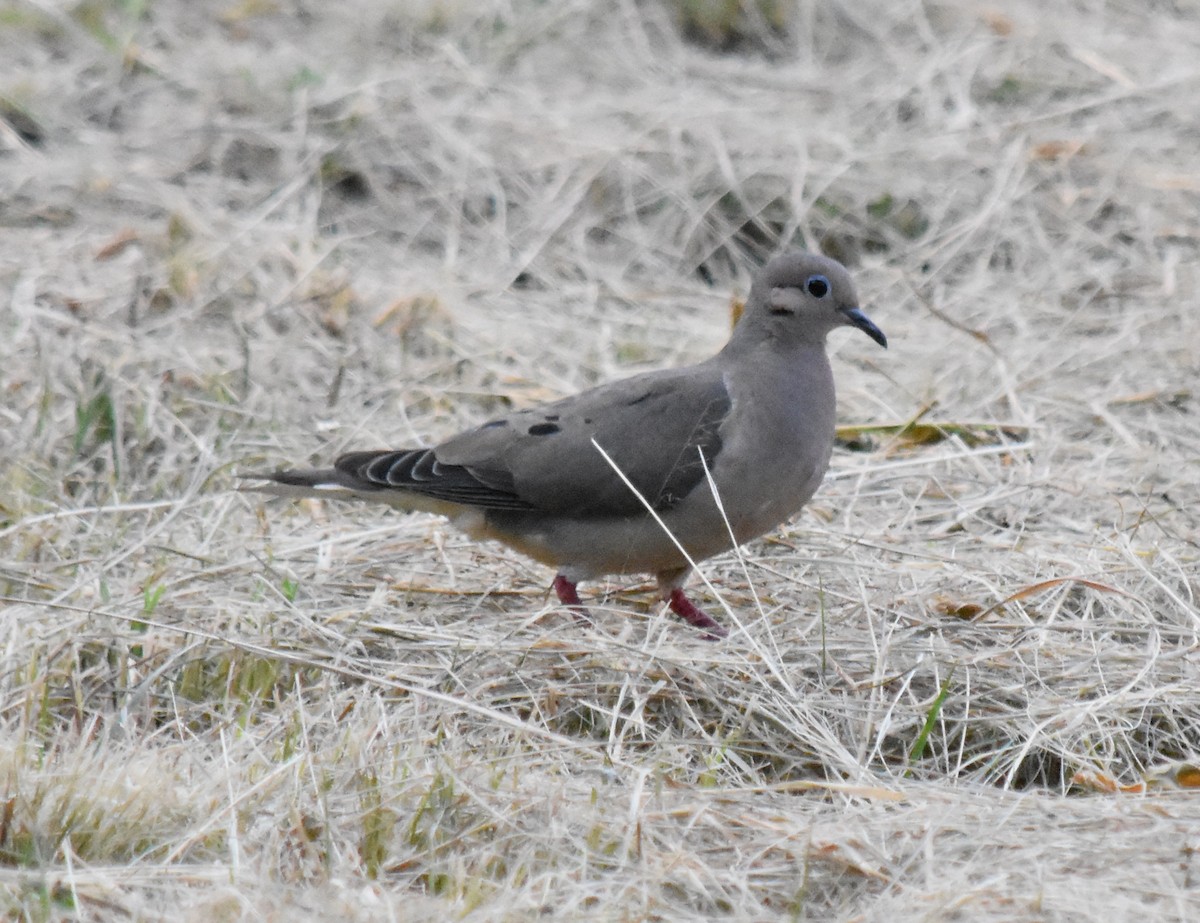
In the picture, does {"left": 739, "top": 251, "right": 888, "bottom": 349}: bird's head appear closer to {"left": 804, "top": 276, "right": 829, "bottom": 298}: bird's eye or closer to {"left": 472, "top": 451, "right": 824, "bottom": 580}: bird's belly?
{"left": 804, "top": 276, "right": 829, "bottom": 298}: bird's eye

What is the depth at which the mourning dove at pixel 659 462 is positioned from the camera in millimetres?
4234

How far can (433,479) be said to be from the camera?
14.6 feet

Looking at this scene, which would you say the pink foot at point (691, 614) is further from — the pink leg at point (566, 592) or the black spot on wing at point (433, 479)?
the black spot on wing at point (433, 479)

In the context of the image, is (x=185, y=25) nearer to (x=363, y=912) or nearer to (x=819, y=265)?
(x=819, y=265)

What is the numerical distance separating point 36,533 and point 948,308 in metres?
3.76

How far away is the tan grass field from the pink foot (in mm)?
51

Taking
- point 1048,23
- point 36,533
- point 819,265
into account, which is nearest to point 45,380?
point 36,533

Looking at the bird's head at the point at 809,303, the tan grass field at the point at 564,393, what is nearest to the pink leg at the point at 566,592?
the tan grass field at the point at 564,393

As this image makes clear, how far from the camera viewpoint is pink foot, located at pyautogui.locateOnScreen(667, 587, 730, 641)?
437 centimetres

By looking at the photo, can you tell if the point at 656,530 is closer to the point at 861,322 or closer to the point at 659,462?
the point at 659,462

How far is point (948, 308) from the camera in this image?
6734mm

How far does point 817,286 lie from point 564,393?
1473mm

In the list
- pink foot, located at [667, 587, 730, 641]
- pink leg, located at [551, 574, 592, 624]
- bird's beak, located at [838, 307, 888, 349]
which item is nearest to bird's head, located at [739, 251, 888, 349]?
bird's beak, located at [838, 307, 888, 349]

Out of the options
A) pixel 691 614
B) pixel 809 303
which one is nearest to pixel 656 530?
pixel 691 614
